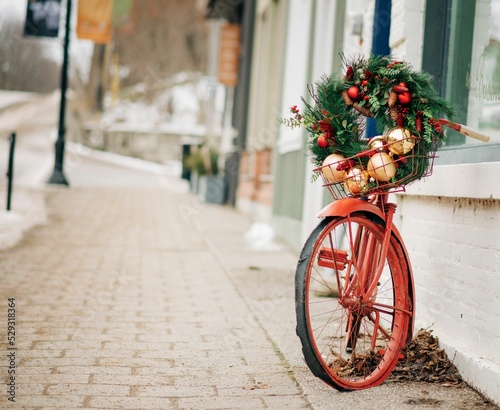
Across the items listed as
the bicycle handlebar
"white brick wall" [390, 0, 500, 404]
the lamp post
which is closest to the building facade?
"white brick wall" [390, 0, 500, 404]

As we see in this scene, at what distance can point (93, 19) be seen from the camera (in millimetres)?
16922

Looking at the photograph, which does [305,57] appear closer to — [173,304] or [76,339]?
[173,304]

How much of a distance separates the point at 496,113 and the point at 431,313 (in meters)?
1.12

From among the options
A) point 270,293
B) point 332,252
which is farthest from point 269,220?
point 332,252

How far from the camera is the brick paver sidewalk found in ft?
11.8

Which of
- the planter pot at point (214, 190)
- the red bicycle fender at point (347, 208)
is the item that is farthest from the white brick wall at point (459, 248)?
the planter pot at point (214, 190)

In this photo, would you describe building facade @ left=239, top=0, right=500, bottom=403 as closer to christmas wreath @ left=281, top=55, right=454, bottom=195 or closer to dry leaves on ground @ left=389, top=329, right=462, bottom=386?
dry leaves on ground @ left=389, top=329, right=462, bottom=386

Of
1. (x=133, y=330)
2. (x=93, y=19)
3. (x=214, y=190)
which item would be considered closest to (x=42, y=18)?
(x=93, y=19)

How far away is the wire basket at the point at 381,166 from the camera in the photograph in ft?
11.9

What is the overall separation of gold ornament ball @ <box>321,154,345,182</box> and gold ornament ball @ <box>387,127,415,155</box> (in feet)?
0.76

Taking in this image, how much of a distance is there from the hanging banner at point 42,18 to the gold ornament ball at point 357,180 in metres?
13.9

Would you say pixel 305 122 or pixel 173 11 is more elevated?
pixel 173 11

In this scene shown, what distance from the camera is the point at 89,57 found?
41.8 meters

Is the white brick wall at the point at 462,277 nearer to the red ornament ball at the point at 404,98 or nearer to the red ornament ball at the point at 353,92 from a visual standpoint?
the red ornament ball at the point at 404,98
